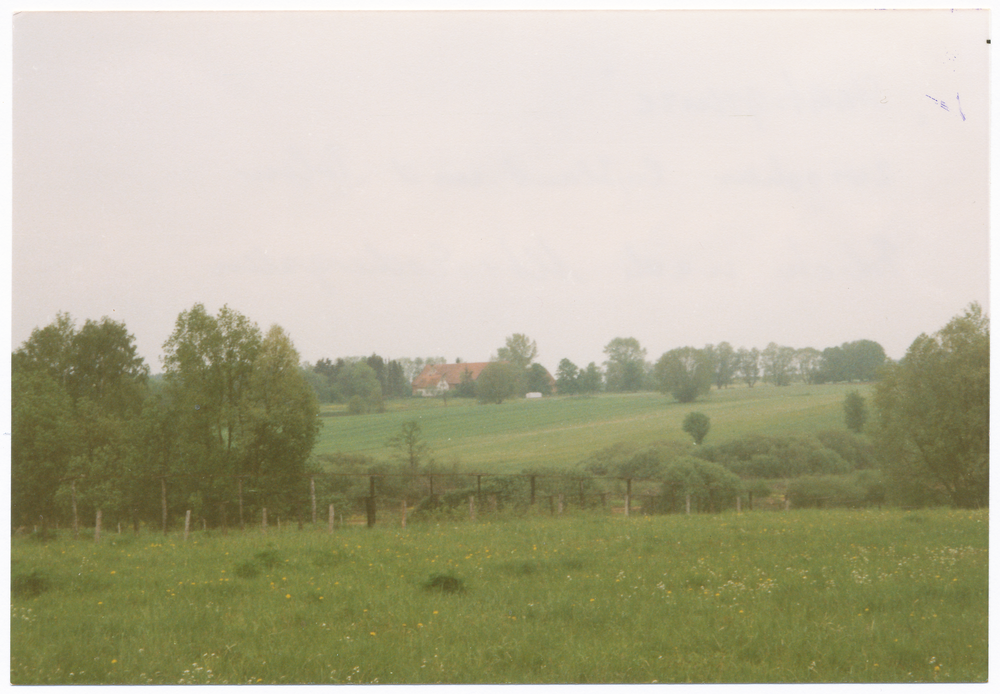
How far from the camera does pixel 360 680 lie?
7059mm

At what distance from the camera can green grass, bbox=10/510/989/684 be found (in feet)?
23.5

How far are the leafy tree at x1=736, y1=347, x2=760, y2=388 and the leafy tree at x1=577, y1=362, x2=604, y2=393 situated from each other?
3.97 meters

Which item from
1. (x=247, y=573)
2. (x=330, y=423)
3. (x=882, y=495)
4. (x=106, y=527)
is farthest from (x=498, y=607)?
(x=882, y=495)

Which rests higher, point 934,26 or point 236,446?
point 934,26

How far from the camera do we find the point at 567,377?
17156mm

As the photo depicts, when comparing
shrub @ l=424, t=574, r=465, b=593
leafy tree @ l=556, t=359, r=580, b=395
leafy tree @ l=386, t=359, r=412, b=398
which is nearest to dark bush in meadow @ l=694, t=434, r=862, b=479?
leafy tree @ l=556, t=359, r=580, b=395

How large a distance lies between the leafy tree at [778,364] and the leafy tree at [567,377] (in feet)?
17.5

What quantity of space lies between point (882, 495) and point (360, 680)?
73.1ft

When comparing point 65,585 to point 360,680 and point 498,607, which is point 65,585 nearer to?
point 360,680

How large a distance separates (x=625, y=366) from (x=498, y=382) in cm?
360

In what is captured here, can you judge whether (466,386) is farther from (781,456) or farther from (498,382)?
(781,456)

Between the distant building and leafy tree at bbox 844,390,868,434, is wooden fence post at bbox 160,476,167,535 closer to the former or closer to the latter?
the distant building

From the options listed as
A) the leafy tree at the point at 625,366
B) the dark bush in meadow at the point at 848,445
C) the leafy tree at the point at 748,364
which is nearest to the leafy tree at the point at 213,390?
the leafy tree at the point at 625,366

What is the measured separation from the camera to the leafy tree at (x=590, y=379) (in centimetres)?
1711
